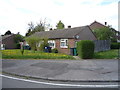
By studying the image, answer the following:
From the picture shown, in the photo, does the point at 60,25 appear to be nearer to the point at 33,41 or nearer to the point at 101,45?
the point at 101,45

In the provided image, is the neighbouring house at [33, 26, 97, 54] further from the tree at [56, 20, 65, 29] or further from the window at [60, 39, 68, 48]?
the tree at [56, 20, 65, 29]

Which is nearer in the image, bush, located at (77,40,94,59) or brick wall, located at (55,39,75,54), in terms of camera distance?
bush, located at (77,40,94,59)

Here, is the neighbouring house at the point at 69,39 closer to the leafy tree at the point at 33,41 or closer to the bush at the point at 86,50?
the leafy tree at the point at 33,41

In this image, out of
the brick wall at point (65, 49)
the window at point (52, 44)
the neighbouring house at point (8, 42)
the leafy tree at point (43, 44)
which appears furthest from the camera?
the neighbouring house at point (8, 42)

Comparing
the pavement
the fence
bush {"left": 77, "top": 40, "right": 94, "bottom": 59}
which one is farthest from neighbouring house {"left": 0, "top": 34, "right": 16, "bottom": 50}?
the pavement

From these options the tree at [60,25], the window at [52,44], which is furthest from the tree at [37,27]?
the window at [52,44]

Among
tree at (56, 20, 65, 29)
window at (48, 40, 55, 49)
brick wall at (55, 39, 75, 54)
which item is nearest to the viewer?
brick wall at (55, 39, 75, 54)

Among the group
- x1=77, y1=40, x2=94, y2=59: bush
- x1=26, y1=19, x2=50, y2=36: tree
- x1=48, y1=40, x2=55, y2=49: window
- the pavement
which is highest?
x1=26, y1=19, x2=50, y2=36: tree

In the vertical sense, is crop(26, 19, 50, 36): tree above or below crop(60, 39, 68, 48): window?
above

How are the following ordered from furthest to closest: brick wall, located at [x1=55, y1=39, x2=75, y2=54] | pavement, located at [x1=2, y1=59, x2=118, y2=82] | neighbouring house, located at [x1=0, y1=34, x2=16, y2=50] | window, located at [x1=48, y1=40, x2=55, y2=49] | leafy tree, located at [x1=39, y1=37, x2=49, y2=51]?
neighbouring house, located at [x1=0, y1=34, x2=16, y2=50] → window, located at [x1=48, y1=40, x2=55, y2=49] → leafy tree, located at [x1=39, y1=37, x2=49, y2=51] → brick wall, located at [x1=55, y1=39, x2=75, y2=54] → pavement, located at [x1=2, y1=59, x2=118, y2=82]

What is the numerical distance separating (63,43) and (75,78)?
14.8 m

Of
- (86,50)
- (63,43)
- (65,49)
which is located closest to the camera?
(86,50)

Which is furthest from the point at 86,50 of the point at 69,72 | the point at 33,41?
the point at 33,41

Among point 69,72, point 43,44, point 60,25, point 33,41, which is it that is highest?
point 60,25
